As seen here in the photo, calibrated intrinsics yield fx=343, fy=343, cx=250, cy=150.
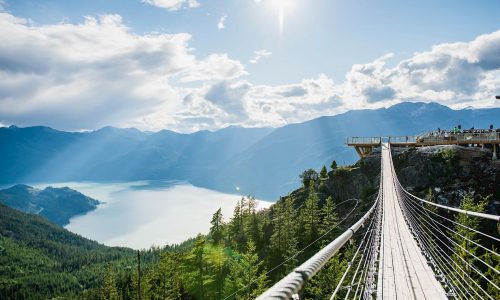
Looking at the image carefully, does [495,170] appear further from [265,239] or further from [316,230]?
[265,239]

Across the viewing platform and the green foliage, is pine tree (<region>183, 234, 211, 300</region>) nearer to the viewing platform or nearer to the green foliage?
the green foliage

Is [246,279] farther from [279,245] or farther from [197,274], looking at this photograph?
[279,245]

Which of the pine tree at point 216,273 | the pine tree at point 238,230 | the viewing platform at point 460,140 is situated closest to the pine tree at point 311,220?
the pine tree at point 216,273

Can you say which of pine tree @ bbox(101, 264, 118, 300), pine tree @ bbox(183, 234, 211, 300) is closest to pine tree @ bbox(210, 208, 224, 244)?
pine tree @ bbox(183, 234, 211, 300)

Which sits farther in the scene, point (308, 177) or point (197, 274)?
point (308, 177)

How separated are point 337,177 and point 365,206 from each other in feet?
47.1

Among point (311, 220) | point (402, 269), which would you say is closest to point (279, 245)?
point (311, 220)

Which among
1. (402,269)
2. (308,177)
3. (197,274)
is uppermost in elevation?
(308,177)

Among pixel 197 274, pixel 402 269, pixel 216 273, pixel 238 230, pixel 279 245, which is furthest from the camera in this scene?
pixel 238 230

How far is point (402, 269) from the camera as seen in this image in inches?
530

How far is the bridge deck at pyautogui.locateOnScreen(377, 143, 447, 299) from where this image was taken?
11.0 m

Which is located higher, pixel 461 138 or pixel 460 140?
pixel 461 138

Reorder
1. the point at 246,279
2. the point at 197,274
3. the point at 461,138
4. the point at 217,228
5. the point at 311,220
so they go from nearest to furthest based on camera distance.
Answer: the point at 246,279, the point at 461,138, the point at 197,274, the point at 311,220, the point at 217,228

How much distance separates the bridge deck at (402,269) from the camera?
36.1 ft
